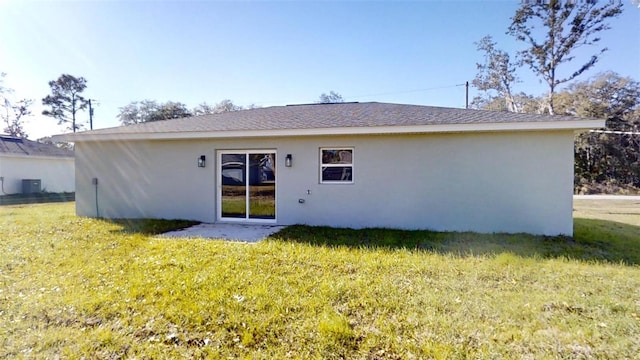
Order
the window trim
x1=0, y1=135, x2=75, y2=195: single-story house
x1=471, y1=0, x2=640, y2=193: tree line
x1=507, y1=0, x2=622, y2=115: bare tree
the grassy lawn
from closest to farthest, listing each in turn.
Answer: the grassy lawn, the window trim, x1=0, y1=135, x2=75, y2=195: single-story house, x1=507, y1=0, x2=622, y2=115: bare tree, x1=471, y1=0, x2=640, y2=193: tree line

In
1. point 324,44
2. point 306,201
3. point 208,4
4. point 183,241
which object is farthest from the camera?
point 324,44

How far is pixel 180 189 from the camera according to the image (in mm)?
9164

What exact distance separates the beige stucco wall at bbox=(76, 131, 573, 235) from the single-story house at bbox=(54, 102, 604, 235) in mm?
24

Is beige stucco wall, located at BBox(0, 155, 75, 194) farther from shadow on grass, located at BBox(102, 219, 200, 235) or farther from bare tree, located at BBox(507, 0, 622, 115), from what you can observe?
bare tree, located at BBox(507, 0, 622, 115)

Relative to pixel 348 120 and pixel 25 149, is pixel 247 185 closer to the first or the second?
pixel 348 120

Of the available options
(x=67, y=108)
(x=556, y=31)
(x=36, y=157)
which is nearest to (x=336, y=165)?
(x=36, y=157)

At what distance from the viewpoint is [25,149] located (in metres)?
19.8

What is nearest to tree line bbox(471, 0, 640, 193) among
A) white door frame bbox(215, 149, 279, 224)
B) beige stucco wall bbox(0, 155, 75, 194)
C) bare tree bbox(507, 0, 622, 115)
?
bare tree bbox(507, 0, 622, 115)

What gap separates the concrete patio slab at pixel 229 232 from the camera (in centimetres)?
703

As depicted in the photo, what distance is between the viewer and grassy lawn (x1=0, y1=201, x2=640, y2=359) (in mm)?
2914

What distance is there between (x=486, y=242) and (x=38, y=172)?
83.5ft

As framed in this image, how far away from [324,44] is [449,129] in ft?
25.9

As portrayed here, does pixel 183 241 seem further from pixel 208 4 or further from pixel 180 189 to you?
pixel 208 4

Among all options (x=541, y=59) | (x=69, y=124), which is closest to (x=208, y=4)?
(x=541, y=59)
